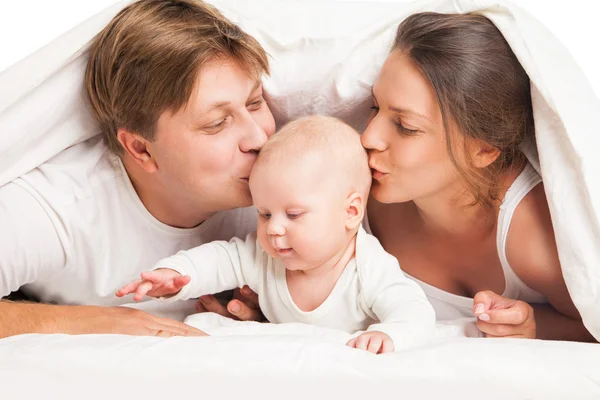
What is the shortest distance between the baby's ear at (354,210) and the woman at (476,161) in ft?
0.34

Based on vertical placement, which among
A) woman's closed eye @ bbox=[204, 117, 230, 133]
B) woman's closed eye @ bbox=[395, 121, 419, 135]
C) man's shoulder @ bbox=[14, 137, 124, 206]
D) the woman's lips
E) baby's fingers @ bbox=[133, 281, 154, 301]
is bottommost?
baby's fingers @ bbox=[133, 281, 154, 301]

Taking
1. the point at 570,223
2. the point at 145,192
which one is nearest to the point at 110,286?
the point at 145,192

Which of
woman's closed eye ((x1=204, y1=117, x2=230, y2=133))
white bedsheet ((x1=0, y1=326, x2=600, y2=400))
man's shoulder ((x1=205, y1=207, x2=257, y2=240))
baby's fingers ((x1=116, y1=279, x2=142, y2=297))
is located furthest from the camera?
man's shoulder ((x1=205, y1=207, x2=257, y2=240))

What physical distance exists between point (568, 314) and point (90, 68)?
1353 mm

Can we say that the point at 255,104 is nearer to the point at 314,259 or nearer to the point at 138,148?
the point at 138,148

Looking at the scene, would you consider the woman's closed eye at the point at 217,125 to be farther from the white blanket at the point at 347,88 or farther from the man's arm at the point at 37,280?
the man's arm at the point at 37,280

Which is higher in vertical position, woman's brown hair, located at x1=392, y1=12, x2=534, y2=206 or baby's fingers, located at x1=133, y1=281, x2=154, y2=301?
woman's brown hair, located at x1=392, y1=12, x2=534, y2=206

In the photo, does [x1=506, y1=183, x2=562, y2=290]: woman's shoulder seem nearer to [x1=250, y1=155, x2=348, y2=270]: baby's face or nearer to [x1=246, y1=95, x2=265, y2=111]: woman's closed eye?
[x1=250, y1=155, x2=348, y2=270]: baby's face

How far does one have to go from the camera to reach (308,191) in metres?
1.92

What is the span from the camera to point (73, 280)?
90.2 inches

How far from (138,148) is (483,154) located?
2.84 feet

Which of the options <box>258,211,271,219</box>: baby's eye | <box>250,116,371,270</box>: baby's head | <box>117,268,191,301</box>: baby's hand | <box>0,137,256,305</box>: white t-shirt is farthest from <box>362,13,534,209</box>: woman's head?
<box>0,137,256,305</box>: white t-shirt

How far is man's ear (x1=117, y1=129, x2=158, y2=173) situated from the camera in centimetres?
221

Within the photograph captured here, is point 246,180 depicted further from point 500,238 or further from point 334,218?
point 500,238
